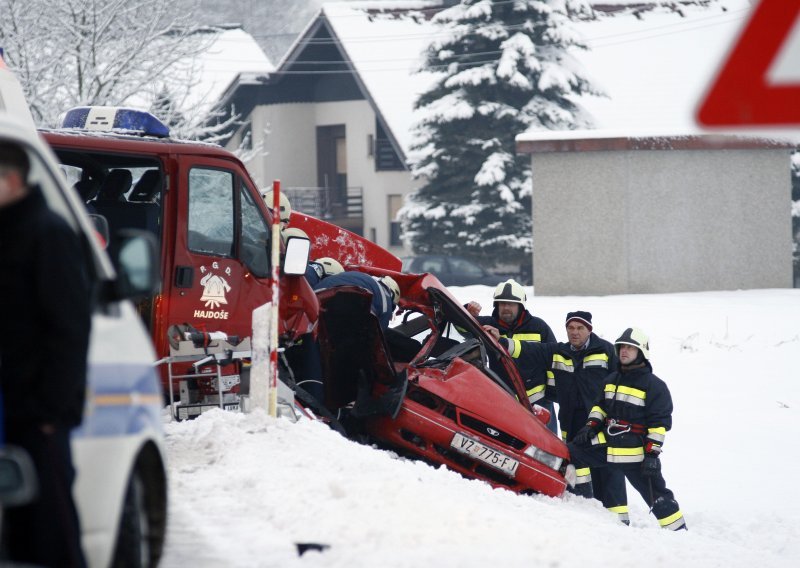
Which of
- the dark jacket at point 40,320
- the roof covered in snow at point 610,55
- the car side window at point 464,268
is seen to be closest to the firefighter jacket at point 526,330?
the dark jacket at point 40,320

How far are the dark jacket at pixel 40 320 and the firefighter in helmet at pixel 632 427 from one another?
6864mm

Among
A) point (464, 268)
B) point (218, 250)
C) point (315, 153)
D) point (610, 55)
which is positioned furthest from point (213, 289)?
point (315, 153)

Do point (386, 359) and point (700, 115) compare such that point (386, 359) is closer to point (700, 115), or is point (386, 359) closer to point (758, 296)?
point (700, 115)

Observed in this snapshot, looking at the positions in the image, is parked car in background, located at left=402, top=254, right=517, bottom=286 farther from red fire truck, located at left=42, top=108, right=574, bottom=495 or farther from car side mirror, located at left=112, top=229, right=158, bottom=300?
car side mirror, located at left=112, top=229, right=158, bottom=300

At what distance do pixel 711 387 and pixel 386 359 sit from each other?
7.96m

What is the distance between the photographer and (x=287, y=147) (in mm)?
47906

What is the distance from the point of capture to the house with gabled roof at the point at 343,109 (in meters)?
43.9

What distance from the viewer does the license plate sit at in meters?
9.45

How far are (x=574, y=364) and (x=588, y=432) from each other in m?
1.09

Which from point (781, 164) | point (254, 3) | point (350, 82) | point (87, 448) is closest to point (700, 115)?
point (87, 448)

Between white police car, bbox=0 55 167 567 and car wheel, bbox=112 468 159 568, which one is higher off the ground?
white police car, bbox=0 55 167 567

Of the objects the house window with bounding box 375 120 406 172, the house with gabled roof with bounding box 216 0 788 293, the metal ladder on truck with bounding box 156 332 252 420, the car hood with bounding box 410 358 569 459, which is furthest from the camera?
the house window with bounding box 375 120 406 172

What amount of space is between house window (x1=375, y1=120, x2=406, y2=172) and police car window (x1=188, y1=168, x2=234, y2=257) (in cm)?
3621

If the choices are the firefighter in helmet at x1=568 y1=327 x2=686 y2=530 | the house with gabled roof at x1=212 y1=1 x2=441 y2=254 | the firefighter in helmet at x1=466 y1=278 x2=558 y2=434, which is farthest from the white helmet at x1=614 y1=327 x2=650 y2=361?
the house with gabled roof at x1=212 y1=1 x2=441 y2=254
